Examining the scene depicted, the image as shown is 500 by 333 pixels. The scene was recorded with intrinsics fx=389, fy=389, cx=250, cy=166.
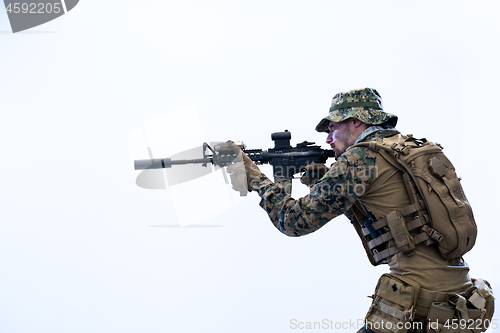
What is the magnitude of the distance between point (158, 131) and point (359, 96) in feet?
4.70

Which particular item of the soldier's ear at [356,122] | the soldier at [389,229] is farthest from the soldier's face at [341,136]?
the soldier at [389,229]

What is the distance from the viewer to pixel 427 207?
64.2 inches

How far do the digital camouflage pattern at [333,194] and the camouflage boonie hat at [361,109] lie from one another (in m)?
0.15

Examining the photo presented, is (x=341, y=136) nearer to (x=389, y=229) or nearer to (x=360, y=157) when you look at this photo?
(x=360, y=157)

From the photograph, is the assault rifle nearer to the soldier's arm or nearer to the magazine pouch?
the soldier's arm

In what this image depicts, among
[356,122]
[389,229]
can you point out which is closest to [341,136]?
[356,122]

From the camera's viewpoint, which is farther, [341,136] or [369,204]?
[341,136]

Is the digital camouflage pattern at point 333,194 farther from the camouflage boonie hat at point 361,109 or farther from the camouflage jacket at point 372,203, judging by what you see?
the camouflage boonie hat at point 361,109

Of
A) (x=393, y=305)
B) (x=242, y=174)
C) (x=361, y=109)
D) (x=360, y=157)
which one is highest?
(x=361, y=109)

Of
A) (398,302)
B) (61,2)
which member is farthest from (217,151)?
(61,2)

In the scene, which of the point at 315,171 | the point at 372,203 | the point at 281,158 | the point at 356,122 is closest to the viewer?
the point at 372,203

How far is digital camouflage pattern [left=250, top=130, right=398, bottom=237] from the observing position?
1657 mm

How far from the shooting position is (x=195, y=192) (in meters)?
2.68

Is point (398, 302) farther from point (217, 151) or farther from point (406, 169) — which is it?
point (217, 151)
